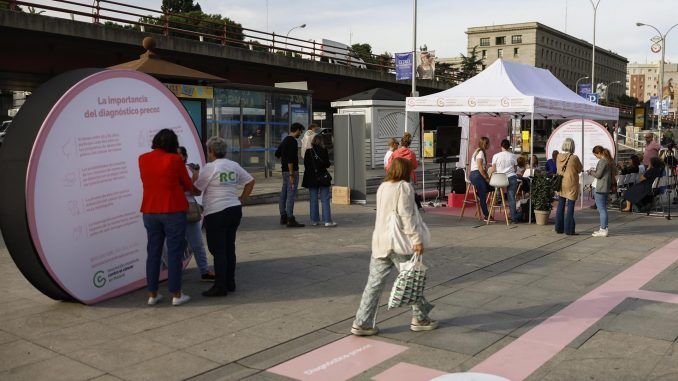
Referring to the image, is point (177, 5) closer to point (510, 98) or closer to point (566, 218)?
point (510, 98)

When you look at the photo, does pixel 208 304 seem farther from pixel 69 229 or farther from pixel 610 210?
pixel 610 210

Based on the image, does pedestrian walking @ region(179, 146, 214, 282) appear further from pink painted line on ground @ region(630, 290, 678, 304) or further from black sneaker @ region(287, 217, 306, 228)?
pink painted line on ground @ region(630, 290, 678, 304)

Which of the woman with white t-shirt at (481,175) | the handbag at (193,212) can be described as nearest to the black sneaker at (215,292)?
the handbag at (193,212)

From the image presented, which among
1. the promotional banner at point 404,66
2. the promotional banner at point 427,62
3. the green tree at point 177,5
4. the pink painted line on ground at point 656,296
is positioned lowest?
the pink painted line on ground at point 656,296

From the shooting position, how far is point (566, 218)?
10719mm

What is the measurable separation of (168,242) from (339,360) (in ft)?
7.12

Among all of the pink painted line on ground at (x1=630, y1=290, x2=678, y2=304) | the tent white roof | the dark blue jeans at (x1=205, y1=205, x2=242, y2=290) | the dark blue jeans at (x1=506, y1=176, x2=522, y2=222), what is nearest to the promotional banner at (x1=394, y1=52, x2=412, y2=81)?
the tent white roof

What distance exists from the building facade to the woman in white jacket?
10769cm

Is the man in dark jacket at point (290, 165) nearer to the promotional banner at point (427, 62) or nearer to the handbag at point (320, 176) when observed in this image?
the handbag at point (320, 176)

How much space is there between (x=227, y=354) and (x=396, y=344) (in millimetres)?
1374

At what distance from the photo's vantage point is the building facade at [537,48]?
4461 inches

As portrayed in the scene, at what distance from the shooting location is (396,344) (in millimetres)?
5121

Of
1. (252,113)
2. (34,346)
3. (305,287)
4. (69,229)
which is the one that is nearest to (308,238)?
(305,287)

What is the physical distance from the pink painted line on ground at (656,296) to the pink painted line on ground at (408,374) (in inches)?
128
